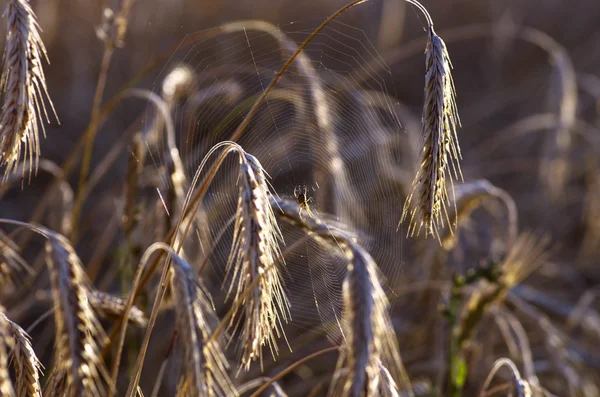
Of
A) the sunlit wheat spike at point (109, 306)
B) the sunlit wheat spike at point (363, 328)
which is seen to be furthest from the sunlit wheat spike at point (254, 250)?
the sunlit wheat spike at point (109, 306)

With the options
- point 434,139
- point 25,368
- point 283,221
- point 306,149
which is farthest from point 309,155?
point 25,368

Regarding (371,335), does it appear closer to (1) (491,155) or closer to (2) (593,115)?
(1) (491,155)

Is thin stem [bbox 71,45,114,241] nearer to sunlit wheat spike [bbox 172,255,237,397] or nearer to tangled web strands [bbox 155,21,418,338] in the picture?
tangled web strands [bbox 155,21,418,338]

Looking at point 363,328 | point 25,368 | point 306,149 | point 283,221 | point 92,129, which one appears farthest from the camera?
point 306,149

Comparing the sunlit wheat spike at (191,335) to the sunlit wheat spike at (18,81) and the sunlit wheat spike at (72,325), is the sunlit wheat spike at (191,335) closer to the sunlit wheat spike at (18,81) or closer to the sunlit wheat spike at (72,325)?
the sunlit wheat spike at (72,325)

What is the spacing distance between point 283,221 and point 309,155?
0.93 m

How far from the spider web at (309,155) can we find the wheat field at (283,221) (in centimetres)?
2

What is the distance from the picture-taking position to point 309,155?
365cm

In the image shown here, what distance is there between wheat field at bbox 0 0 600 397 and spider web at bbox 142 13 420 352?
0.02 m

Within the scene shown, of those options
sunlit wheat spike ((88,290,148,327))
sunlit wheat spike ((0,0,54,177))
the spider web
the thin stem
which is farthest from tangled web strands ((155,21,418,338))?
sunlit wheat spike ((0,0,54,177))

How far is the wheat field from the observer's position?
118 centimetres

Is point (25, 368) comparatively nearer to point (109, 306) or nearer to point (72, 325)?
point (72, 325)

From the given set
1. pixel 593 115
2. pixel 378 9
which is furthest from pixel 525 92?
pixel 378 9

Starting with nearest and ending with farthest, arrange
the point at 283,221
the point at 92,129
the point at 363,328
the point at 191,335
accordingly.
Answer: the point at 363,328
the point at 191,335
the point at 92,129
the point at 283,221
